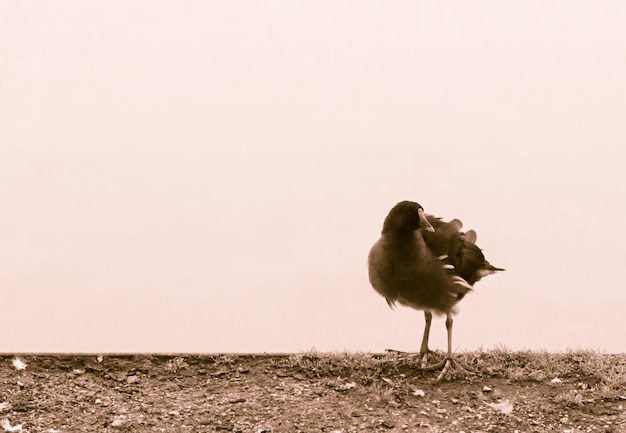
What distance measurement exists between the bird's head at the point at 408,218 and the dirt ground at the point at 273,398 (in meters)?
1.28

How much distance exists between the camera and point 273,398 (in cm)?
636

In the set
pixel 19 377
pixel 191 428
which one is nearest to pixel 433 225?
pixel 191 428

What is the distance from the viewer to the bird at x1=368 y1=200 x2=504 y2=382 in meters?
6.43

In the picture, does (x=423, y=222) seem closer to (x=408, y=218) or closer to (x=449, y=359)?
(x=408, y=218)

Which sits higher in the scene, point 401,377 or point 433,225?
point 433,225

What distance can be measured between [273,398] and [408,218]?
1.77 m

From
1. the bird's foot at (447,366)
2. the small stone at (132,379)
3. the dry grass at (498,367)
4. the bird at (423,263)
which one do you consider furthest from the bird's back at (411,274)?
the small stone at (132,379)

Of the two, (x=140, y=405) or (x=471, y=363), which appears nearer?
(x=140, y=405)

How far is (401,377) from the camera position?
6715 millimetres

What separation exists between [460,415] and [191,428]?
2.02 meters

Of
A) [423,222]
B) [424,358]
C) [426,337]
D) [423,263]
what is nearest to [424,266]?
[423,263]

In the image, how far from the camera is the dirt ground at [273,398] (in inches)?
236

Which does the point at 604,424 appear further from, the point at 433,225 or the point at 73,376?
the point at 73,376

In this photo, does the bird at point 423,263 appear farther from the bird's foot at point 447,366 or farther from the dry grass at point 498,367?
the dry grass at point 498,367
